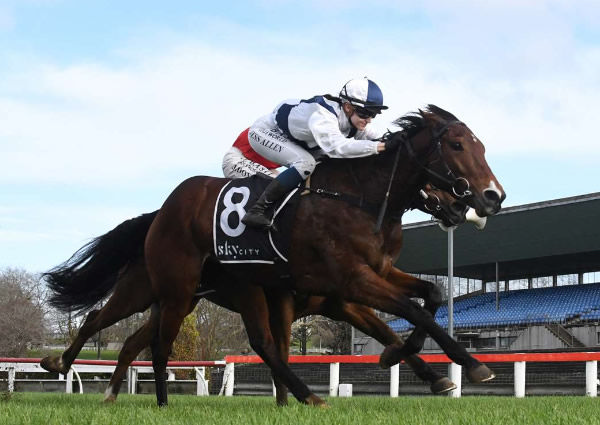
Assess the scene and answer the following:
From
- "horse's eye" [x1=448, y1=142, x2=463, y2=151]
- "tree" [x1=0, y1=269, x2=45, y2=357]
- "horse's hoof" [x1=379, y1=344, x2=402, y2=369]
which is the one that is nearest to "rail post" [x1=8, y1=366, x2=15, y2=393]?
"horse's hoof" [x1=379, y1=344, x2=402, y2=369]

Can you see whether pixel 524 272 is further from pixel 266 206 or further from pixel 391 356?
pixel 266 206

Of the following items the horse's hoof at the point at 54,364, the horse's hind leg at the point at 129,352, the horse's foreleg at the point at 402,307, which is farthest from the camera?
the horse's hoof at the point at 54,364

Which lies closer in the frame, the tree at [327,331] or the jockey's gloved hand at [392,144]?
the jockey's gloved hand at [392,144]

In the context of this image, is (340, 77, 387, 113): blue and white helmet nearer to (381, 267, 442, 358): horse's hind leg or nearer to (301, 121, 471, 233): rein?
(301, 121, 471, 233): rein

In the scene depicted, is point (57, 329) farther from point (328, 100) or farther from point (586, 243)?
point (328, 100)

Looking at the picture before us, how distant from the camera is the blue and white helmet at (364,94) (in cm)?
609

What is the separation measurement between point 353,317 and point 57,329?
189ft

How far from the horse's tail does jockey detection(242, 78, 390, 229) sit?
80.8 inches

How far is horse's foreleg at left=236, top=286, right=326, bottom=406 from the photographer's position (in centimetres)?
610

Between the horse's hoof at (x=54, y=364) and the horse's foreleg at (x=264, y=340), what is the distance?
2.06 m

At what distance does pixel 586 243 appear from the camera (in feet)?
114

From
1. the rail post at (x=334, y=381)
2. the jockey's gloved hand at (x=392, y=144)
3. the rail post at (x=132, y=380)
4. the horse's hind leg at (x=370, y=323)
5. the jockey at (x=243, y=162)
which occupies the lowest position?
the rail post at (x=132, y=380)

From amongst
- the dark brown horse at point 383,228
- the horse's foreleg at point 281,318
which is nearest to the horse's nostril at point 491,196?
the dark brown horse at point 383,228

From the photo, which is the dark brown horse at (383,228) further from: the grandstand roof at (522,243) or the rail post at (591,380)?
the grandstand roof at (522,243)
